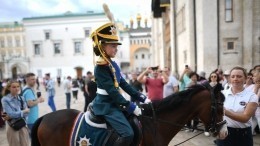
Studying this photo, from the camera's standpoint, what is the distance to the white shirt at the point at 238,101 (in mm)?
3598

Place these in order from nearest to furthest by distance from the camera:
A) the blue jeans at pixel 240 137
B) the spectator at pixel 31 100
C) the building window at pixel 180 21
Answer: the blue jeans at pixel 240 137
the spectator at pixel 31 100
the building window at pixel 180 21

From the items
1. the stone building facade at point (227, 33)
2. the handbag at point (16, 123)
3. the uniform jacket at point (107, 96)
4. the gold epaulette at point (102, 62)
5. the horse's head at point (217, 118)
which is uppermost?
the stone building facade at point (227, 33)

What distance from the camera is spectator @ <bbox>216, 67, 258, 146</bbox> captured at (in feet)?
11.5

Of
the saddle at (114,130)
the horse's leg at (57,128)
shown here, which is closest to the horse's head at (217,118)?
the saddle at (114,130)

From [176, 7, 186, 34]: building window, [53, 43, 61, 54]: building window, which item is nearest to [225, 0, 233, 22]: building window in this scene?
[176, 7, 186, 34]: building window

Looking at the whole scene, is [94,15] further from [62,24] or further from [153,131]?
[153,131]

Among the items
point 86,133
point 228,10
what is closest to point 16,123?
point 86,133

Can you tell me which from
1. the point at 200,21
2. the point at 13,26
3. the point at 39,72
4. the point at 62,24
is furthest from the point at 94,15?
the point at 200,21

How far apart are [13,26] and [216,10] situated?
73.1m

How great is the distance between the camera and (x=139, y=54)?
294 feet

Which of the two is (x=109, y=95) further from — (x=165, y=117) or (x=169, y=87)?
(x=169, y=87)

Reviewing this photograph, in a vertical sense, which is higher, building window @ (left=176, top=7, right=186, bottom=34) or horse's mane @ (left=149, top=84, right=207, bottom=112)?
building window @ (left=176, top=7, right=186, bottom=34)

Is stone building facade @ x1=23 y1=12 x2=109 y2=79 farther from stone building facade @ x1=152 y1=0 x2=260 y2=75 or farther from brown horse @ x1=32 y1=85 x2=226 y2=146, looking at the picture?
brown horse @ x1=32 y1=85 x2=226 y2=146

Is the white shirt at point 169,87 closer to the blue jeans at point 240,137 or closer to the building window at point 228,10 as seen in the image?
the blue jeans at point 240,137
